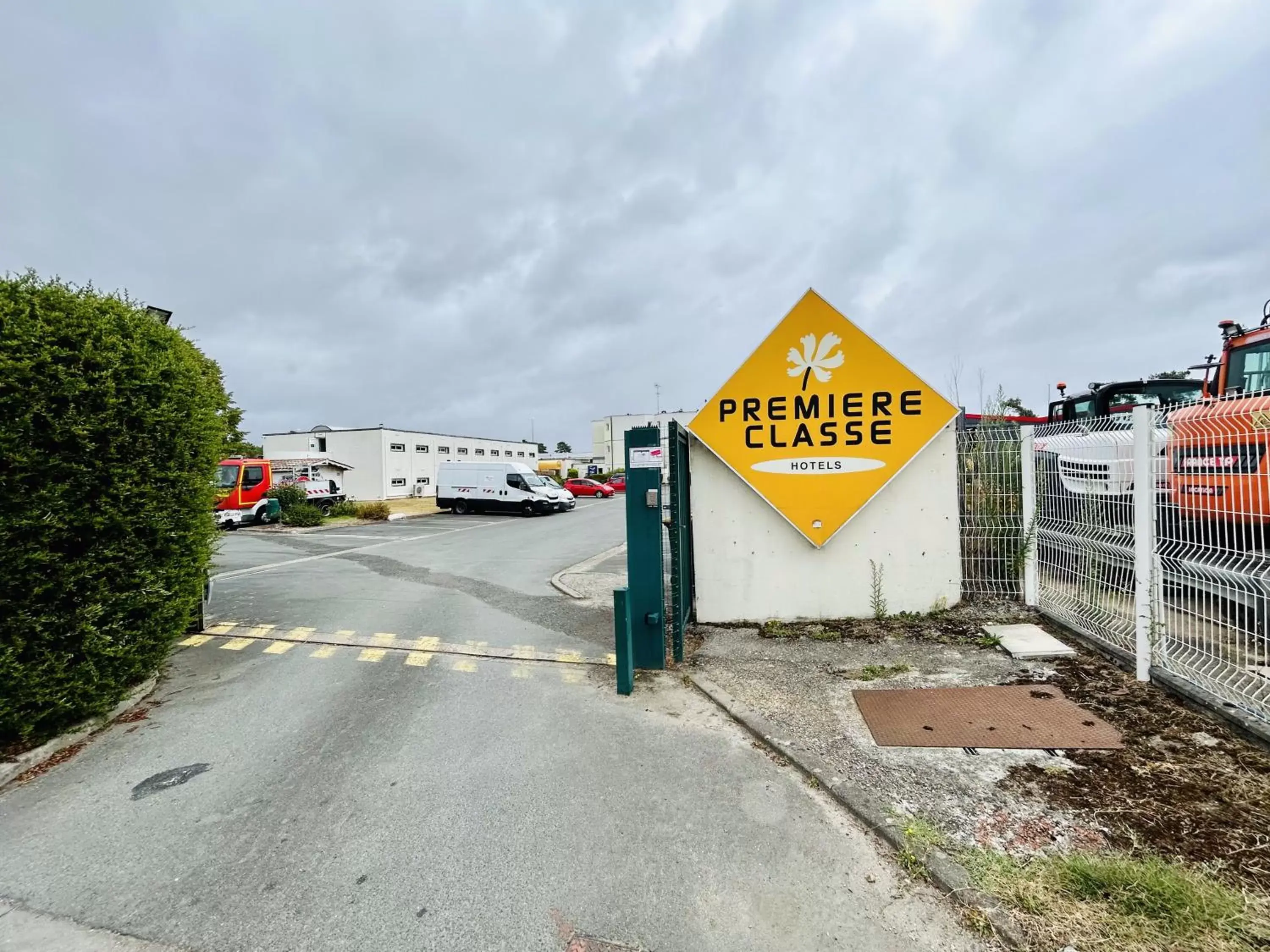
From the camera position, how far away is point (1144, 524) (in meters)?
4.23

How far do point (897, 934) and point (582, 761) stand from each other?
1867mm

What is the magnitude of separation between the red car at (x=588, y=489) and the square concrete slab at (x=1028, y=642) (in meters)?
35.8

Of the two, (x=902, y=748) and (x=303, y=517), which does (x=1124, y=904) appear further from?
(x=303, y=517)

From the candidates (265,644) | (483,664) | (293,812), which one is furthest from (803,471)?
(265,644)

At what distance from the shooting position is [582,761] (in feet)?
11.7

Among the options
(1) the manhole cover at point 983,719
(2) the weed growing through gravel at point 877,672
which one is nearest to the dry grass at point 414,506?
(2) the weed growing through gravel at point 877,672

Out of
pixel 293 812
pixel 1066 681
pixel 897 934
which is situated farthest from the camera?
pixel 1066 681

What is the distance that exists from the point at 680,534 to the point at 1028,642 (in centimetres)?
318

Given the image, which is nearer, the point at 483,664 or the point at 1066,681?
the point at 1066,681

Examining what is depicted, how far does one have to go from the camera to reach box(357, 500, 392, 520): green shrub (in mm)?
26031

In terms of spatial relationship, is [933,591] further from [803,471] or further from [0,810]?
[0,810]

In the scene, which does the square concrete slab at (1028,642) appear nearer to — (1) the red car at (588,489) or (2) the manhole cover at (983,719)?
(2) the manhole cover at (983,719)

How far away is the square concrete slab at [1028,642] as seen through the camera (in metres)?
4.97

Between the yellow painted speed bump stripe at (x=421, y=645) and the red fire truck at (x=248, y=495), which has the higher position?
the red fire truck at (x=248, y=495)
